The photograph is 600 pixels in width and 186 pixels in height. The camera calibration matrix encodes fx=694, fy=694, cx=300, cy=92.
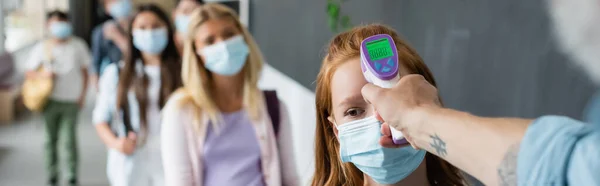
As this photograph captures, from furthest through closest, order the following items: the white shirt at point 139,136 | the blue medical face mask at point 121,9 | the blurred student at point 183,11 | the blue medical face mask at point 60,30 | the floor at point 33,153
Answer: the floor at point 33,153
the blue medical face mask at point 121,9
the blue medical face mask at point 60,30
the blurred student at point 183,11
the white shirt at point 139,136

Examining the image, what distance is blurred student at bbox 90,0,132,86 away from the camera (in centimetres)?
408

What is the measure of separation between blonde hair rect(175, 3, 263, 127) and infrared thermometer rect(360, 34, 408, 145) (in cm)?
118

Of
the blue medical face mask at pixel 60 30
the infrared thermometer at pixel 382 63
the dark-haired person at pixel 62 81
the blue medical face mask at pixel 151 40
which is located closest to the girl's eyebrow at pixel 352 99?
the infrared thermometer at pixel 382 63

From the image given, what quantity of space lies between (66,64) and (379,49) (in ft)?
12.3

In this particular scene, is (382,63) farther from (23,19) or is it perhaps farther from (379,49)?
(23,19)

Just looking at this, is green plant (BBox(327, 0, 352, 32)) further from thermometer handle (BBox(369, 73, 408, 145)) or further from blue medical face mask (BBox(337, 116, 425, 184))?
thermometer handle (BBox(369, 73, 408, 145))

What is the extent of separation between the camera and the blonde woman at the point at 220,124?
204 centimetres

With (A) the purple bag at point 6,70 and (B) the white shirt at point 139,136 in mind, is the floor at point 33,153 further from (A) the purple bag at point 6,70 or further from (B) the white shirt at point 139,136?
(B) the white shirt at point 139,136

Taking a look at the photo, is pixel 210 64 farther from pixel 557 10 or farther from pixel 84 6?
pixel 84 6

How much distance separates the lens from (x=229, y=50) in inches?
91.2

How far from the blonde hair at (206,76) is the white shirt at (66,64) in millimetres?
2221

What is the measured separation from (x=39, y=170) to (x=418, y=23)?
158 inches

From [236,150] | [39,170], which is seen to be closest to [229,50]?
[236,150]

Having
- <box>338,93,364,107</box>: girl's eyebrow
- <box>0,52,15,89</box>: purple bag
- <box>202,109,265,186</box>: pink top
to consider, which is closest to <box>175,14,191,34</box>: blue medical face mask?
<box>0,52,15,89</box>: purple bag
